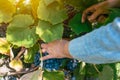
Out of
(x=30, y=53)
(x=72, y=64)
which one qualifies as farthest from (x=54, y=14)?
(x=72, y=64)

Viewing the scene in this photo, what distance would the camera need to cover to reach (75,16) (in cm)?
94

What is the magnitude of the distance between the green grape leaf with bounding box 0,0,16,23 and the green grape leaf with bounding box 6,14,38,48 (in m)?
0.02

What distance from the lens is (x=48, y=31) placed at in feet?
3.05

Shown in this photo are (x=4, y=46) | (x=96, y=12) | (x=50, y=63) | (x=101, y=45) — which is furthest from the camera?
(x=50, y=63)

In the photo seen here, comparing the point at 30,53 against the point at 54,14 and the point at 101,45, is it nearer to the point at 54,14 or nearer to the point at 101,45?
the point at 54,14

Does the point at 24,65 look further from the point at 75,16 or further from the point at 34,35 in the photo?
the point at 75,16

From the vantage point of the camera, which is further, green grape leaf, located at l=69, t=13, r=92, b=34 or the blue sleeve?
green grape leaf, located at l=69, t=13, r=92, b=34

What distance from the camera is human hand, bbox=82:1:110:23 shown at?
89 centimetres

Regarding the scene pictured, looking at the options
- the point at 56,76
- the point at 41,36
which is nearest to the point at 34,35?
the point at 41,36

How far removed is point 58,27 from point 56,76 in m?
0.18

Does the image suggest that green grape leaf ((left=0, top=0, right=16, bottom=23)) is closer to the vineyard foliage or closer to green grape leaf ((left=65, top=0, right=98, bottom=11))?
the vineyard foliage

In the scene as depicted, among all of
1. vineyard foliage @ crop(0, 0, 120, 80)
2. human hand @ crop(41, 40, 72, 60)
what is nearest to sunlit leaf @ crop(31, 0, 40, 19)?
vineyard foliage @ crop(0, 0, 120, 80)

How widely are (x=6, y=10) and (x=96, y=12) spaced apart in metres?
0.27

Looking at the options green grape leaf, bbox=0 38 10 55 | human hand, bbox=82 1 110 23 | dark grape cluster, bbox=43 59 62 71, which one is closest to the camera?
human hand, bbox=82 1 110 23
